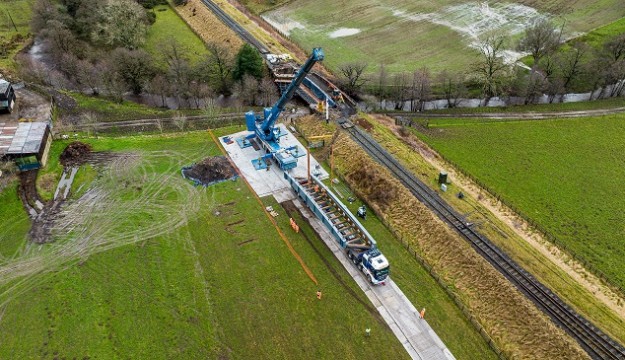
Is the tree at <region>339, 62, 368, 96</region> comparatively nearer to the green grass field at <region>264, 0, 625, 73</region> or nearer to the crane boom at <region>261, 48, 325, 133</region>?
the green grass field at <region>264, 0, 625, 73</region>

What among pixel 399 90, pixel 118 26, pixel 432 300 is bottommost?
pixel 432 300

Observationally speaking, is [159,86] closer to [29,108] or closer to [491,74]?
[29,108]

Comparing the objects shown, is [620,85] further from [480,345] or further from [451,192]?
[480,345]

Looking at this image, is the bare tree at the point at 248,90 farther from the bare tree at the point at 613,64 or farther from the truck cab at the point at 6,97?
the bare tree at the point at 613,64

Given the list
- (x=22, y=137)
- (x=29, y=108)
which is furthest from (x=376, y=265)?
(x=29, y=108)

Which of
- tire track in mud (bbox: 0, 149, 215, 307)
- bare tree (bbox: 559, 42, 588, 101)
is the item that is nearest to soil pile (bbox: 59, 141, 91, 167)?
tire track in mud (bbox: 0, 149, 215, 307)

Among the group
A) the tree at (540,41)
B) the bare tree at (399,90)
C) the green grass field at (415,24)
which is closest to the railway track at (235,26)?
the green grass field at (415,24)
